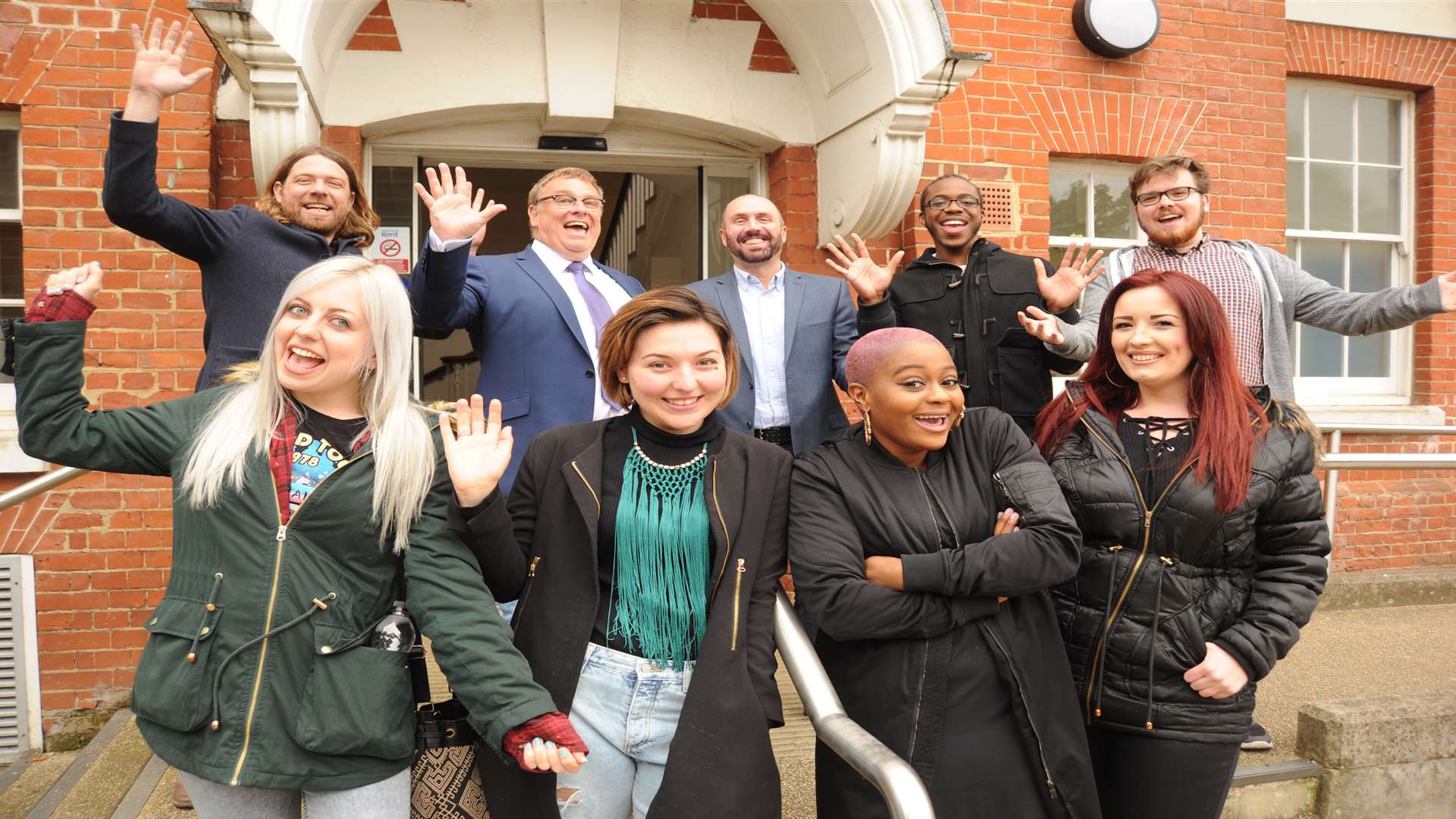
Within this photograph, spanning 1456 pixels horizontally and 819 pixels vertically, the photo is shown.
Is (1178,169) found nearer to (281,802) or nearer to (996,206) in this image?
(996,206)

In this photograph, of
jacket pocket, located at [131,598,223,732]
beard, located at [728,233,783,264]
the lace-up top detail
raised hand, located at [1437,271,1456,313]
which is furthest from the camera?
beard, located at [728,233,783,264]

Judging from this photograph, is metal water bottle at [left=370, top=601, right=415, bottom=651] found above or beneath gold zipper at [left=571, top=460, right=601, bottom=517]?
beneath

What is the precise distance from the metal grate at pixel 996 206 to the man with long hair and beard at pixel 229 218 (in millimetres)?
3257

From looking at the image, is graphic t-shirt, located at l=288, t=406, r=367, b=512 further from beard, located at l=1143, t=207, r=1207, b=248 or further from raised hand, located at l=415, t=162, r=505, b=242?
beard, located at l=1143, t=207, r=1207, b=248

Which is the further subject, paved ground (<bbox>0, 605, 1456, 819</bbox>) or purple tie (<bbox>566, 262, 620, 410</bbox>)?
paved ground (<bbox>0, 605, 1456, 819</bbox>)

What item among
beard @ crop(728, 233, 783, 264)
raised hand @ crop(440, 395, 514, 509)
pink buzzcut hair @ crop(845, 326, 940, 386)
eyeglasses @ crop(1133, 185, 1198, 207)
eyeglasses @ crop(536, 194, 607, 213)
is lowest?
raised hand @ crop(440, 395, 514, 509)

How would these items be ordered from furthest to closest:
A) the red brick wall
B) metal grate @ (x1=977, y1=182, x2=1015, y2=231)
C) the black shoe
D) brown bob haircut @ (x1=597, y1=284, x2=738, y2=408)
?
1. metal grate @ (x1=977, y1=182, x2=1015, y2=231)
2. the red brick wall
3. the black shoe
4. brown bob haircut @ (x1=597, y1=284, x2=738, y2=408)

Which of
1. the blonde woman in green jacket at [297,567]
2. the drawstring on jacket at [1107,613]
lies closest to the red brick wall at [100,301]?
the blonde woman in green jacket at [297,567]

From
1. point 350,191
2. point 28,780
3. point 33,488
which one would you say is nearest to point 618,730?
point 350,191

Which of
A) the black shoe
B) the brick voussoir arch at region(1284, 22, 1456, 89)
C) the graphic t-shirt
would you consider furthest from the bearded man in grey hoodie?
the brick voussoir arch at region(1284, 22, 1456, 89)

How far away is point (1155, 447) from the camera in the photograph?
2307 mm

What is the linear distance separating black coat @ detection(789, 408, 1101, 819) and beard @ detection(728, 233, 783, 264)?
4.24ft

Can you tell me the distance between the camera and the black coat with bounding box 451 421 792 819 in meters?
1.93

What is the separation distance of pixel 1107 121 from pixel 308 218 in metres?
4.21
